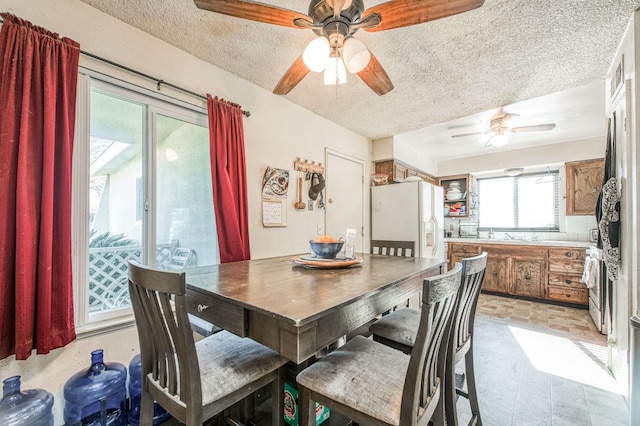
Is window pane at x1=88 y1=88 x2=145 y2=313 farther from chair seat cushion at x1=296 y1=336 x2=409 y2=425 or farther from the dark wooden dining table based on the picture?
chair seat cushion at x1=296 y1=336 x2=409 y2=425

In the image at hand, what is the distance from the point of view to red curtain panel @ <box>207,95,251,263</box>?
2049 mm

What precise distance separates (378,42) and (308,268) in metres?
1.60

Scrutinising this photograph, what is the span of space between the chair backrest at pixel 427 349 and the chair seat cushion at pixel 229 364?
551 millimetres

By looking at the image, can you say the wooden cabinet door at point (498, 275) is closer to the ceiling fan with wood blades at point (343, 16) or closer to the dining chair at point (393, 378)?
the dining chair at point (393, 378)

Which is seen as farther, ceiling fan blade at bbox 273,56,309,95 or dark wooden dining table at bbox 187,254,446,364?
ceiling fan blade at bbox 273,56,309,95

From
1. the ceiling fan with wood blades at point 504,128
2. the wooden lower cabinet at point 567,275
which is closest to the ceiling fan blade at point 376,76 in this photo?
the ceiling fan with wood blades at point 504,128

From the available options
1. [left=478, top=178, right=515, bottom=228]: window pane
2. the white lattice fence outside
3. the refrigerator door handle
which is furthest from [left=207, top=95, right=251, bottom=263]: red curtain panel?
[left=478, top=178, right=515, bottom=228]: window pane

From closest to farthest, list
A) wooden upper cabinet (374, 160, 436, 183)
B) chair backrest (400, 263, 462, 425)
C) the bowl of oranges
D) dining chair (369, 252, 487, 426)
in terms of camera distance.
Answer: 1. chair backrest (400, 263, 462, 425)
2. dining chair (369, 252, 487, 426)
3. the bowl of oranges
4. wooden upper cabinet (374, 160, 436, 183)

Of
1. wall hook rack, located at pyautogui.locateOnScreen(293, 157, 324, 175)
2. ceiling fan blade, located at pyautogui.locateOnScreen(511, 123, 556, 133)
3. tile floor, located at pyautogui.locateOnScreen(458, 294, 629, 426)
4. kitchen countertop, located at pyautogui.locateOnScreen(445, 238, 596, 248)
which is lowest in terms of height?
tile floor, located at pyautogui.locateOnScreen(458, 294, 629, 426)

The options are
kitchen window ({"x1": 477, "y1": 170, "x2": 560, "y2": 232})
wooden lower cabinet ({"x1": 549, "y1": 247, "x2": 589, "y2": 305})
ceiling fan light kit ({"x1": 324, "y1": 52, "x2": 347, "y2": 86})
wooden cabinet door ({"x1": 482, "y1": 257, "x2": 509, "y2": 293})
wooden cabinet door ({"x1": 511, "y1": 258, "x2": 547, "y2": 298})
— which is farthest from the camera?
kitchen window ({"x1": 477, "y1": 170, "x2": 560, "y2": 232})

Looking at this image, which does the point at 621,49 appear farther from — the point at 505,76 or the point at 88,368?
the point at 88,368

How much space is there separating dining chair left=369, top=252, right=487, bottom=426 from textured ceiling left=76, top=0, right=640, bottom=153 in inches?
57.5

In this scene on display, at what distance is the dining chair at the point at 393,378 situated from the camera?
85 centimetres

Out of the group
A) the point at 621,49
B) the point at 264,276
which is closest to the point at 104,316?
the point at 264,276
